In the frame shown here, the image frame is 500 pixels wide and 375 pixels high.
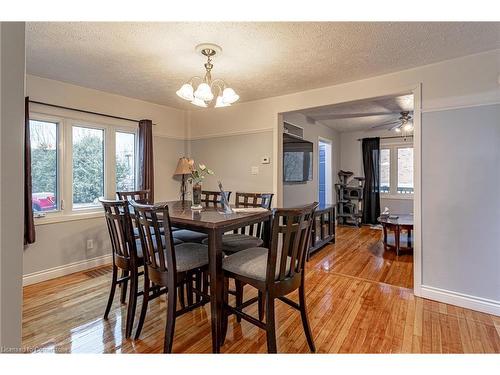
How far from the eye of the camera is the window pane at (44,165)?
290 centimetres

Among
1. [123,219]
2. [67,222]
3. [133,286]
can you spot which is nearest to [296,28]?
[123,219]

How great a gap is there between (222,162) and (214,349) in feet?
9.48

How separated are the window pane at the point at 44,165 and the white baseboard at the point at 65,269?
69 cm

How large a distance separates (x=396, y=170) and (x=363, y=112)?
2.36 meters

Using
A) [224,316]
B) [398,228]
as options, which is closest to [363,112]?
[398,228]

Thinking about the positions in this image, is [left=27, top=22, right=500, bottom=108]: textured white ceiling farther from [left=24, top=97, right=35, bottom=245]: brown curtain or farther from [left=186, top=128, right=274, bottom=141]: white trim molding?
[left=186, top=128, right=274, bottom=141]: white trim molding

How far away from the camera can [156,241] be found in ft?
5.57

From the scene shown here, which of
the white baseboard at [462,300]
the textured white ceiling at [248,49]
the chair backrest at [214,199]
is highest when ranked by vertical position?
the textured white ceiling at [248,49]

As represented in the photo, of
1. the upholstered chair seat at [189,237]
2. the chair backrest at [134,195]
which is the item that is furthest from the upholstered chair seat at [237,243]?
the chair backrest at [134,195]

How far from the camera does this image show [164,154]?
4164 mm

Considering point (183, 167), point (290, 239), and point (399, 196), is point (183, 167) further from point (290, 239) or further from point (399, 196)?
point (399, 196)

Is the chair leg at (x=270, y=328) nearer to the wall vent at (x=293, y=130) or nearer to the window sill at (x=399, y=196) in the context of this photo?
the wall vent at (x=293, y=130)

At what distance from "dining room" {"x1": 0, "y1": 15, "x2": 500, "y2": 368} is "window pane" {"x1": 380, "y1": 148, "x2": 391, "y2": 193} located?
2548 millimetres

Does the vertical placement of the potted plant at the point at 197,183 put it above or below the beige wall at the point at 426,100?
below
